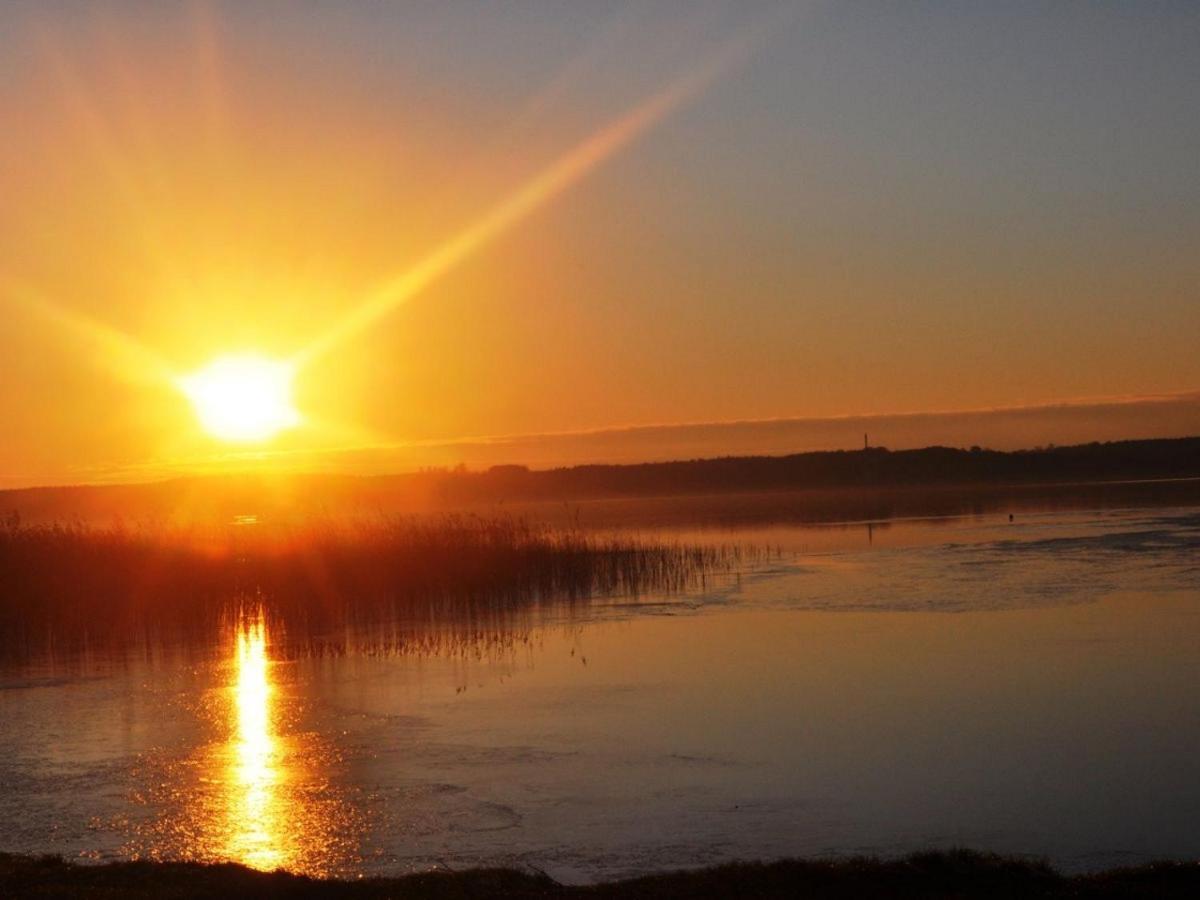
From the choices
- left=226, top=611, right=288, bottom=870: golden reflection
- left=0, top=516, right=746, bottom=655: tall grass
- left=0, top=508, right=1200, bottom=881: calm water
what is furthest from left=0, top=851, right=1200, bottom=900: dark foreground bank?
left=0, top=516, right=746, bottom=655: tall grass

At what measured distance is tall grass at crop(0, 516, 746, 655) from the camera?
2014cm

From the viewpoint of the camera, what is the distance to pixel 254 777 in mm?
9789

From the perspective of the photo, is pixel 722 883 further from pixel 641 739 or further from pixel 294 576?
pixel 294 576

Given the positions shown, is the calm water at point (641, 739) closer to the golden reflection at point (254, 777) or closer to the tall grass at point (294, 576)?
the golden reflection at point (254, 777)

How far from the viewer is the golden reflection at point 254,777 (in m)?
7.77

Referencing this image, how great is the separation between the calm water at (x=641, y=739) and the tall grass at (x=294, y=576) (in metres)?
2.08

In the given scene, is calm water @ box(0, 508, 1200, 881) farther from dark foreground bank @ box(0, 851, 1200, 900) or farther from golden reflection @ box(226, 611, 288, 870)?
dark foreground bank @ box(0, 851, 1200, 900)

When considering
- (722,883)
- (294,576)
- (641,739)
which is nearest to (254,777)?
(641,739)

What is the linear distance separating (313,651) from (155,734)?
222 inches

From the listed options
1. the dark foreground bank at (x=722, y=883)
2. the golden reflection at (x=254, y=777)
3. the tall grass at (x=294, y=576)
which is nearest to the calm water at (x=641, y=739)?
the golden reflection at (x=254, y=777)

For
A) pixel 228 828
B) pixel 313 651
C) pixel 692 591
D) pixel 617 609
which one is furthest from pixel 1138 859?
pixel 692 591

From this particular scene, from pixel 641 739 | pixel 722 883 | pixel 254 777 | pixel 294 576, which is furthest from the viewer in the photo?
pixel 294 576

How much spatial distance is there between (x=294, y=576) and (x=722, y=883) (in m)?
17.9

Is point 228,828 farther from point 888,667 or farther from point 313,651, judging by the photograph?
point 313,651
